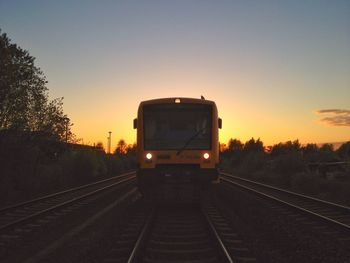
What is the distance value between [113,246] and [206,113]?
6.23 m

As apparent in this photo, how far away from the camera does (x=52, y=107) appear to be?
106ft

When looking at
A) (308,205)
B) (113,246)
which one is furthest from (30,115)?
(113,246)

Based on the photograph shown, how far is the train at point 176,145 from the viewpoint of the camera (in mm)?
13250

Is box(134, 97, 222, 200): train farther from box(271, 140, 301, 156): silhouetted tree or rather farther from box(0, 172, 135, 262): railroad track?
box(271, 140, 301, 156): silhouetted tree

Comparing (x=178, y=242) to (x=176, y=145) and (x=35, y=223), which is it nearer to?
(x=35, y=223)

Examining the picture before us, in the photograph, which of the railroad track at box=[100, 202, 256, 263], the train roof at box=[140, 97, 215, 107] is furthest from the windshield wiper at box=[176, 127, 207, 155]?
the railroad track at box=[100, 202, 256, 263]

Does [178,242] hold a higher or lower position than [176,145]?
lower

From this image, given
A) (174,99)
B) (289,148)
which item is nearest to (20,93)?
(174,99)

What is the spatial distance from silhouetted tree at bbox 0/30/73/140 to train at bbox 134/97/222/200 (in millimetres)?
13213

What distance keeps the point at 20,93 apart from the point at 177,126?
15203 mm

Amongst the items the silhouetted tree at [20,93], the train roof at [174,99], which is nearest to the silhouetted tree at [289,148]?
the silhouetted tree at [20,93]

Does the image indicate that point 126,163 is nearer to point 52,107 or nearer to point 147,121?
point 52,107

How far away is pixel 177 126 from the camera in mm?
13570

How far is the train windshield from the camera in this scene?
13.4 meters
